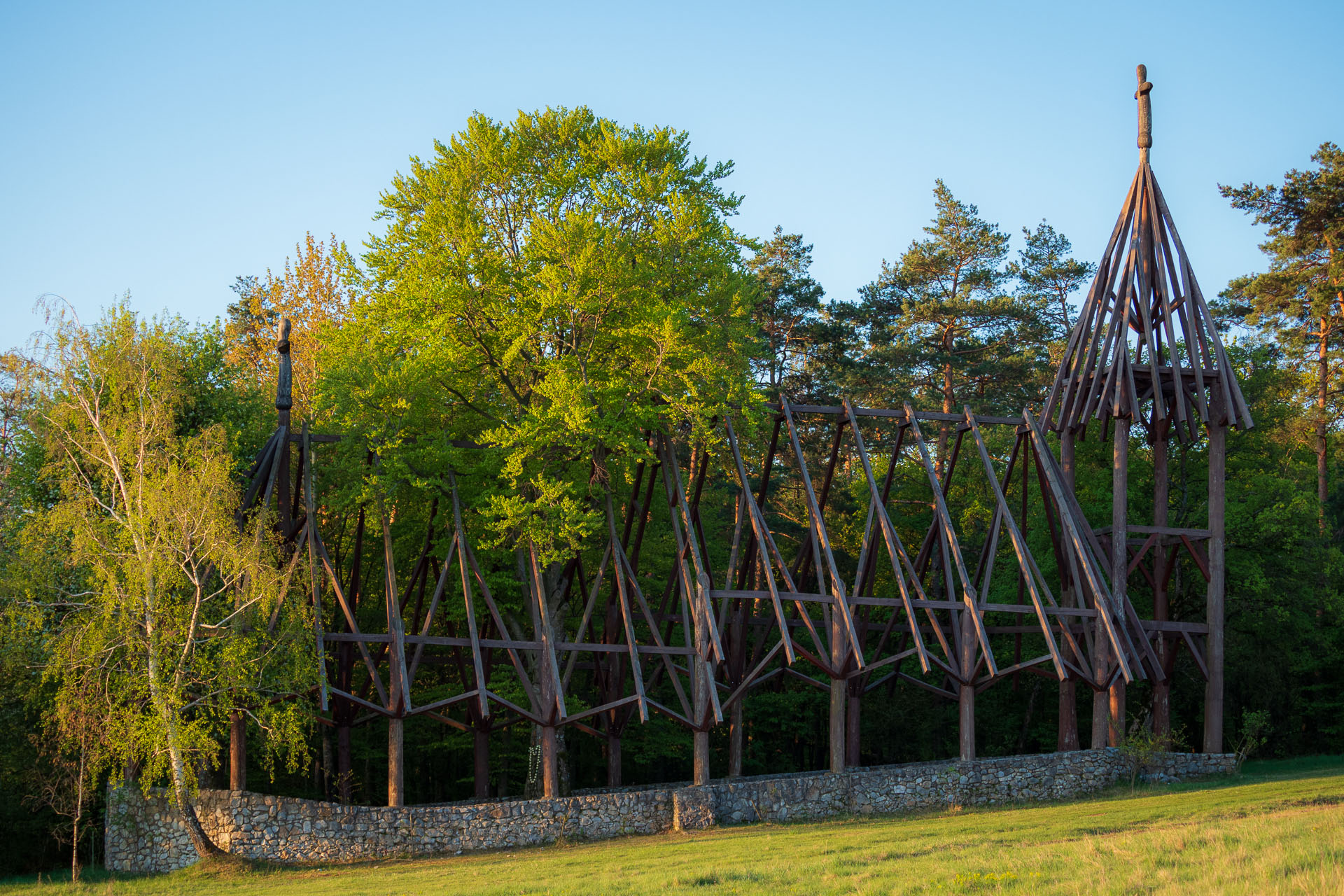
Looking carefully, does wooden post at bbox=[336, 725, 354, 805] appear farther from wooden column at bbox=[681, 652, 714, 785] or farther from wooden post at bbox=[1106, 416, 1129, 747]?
wooden post at bbox=[1106, 416, 1129, 747]

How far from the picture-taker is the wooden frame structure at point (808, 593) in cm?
2255

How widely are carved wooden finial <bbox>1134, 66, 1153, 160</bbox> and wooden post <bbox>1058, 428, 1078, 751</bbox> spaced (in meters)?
7.30

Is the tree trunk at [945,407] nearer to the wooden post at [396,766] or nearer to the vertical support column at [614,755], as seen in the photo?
the vertical support column at [614,755]

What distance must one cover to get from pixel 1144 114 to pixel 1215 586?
1165 cm

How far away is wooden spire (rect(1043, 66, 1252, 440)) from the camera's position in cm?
2625

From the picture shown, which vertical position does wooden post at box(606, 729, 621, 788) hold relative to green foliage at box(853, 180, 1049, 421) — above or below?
below

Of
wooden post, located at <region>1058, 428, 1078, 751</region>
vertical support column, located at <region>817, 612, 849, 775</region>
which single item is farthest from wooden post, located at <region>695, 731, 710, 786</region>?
wooden post, located at <region>1058, 428, 1078, 751</region>

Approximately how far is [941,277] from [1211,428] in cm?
1625

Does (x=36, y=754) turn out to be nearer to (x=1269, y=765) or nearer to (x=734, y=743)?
(x=734, y=743)

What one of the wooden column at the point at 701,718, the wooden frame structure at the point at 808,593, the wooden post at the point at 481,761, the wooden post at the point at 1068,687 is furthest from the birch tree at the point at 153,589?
the wooden post at the point at 1068,687

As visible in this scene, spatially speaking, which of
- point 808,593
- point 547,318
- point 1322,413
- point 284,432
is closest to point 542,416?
point 547,318

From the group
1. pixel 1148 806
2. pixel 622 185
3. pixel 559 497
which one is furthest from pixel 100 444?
pixel 1148 806

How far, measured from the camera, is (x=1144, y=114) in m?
27.5

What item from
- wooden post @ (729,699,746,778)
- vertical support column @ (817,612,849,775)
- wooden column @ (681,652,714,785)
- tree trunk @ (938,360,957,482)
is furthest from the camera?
tree trunk @ (938,360,957,482)
